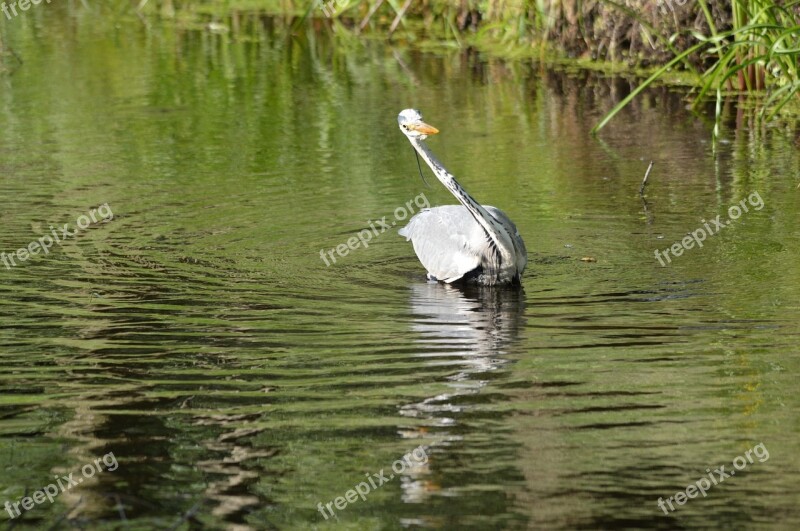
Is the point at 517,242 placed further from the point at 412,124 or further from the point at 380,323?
the point at 380,323

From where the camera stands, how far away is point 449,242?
791 cm

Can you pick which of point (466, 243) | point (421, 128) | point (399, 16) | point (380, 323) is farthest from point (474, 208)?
point (399, 16)

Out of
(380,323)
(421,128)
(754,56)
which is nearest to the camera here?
→ (380,323)

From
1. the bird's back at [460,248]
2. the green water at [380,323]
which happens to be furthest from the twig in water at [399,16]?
the bird's back at [460,248]

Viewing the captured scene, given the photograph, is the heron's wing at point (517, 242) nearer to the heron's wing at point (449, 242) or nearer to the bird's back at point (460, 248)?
the bird's back at point (460, 248)

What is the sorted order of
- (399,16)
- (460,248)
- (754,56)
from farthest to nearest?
(399,16)
(754,56)
(460,248)

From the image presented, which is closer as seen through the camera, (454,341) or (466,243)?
(454,341)

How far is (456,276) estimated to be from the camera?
7797mm

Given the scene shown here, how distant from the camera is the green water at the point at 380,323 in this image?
187 inches

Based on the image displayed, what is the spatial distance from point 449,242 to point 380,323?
129cm

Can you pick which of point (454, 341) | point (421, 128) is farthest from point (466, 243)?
point (454, 341)

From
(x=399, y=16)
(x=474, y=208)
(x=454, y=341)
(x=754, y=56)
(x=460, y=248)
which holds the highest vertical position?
(x=399, y=16)

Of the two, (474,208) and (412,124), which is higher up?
(412,124)

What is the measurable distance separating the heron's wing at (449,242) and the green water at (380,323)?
0.46 ft
